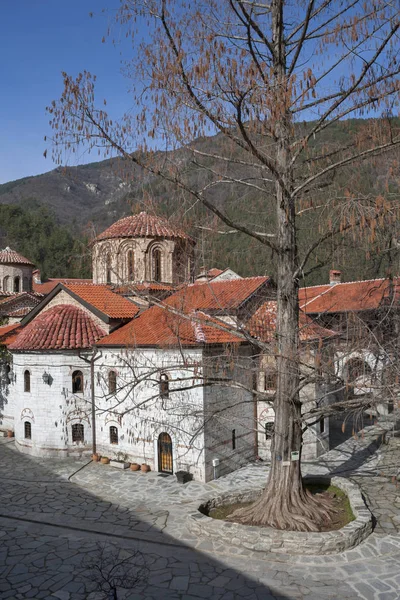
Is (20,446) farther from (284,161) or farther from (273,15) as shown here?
(273,15)

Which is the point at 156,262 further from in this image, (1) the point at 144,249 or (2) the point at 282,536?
(2) the point at 282,536

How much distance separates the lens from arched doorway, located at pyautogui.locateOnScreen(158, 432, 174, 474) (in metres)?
14.8

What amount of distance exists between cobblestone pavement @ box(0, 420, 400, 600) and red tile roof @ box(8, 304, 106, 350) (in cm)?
417

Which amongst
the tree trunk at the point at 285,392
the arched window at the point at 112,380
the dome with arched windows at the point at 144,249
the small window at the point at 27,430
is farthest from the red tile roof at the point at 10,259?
the tree trunk at the point at 285,392

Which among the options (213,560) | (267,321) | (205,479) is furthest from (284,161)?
(205,479)

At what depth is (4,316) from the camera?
28359 mm

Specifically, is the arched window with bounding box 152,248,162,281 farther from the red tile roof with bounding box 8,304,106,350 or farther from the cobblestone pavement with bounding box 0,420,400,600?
the cobblestone pavement with bounding box 0,420,400,600

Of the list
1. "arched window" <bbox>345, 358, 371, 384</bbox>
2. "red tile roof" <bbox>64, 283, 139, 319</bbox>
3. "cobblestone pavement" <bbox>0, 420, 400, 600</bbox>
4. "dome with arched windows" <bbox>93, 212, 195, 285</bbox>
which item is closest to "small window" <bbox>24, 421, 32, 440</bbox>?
"cobblestone pavement" <bbox>0, 420, 400, 600</bbox>

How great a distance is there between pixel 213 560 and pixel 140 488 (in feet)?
16.1

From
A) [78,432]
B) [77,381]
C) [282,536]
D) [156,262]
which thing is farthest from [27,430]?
[282,536]

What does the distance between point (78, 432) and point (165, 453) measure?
3.77 metres

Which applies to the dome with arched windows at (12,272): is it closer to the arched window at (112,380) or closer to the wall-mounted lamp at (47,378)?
the wall-mounted lamp at (47,378)

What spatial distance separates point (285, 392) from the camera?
9.77 meters

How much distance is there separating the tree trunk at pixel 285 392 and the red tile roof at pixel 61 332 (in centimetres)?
903
